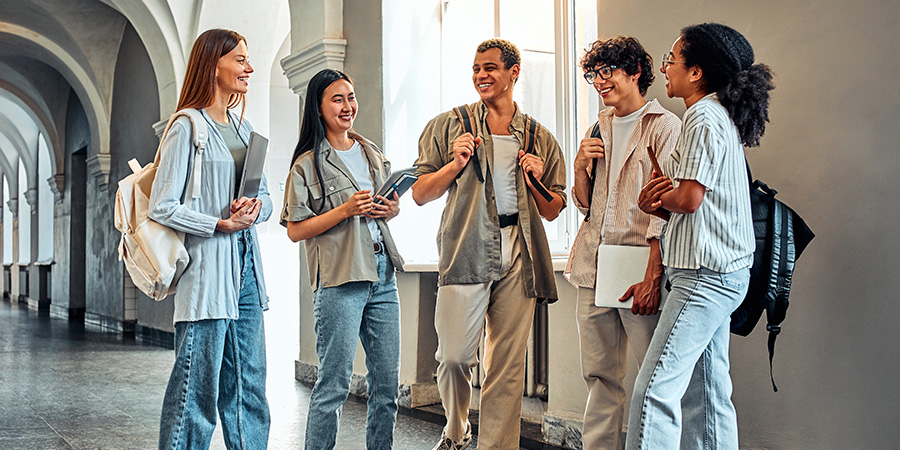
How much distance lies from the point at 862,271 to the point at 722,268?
2.72ft

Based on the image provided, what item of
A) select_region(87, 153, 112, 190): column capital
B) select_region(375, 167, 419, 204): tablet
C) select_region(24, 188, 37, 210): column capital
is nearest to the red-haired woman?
select_region(375, 167, 419, 204): tablet

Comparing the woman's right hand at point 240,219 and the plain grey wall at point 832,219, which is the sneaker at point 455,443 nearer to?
the plain grey wall at point 832,219

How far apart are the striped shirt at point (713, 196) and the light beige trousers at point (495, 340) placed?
2.86 ft

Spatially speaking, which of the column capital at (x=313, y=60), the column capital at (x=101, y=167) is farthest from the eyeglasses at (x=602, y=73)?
the column capital at (x=101, y=167)

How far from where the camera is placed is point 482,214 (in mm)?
3277

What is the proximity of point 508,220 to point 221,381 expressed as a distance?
4.07ft

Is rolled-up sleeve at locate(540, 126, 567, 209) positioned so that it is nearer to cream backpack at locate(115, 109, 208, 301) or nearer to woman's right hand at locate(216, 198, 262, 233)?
woman's right hand at locate(216, 198, 262, 233)

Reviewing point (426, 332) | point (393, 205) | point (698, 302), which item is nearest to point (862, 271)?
point (698, 302)

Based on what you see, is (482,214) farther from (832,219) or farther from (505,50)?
(832,219)

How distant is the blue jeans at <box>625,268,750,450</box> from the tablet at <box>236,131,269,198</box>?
1.43 metres

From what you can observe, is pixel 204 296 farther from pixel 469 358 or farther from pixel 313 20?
pixel 313 20

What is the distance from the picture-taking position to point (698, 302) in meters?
2.43

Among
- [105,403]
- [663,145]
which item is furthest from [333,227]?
[105,403]

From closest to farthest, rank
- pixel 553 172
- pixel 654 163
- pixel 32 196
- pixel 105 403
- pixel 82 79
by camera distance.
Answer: pixel 654 163 → pixel 553 172 → pixel 105 403 → pixel 82 79 → pixel 32 196
